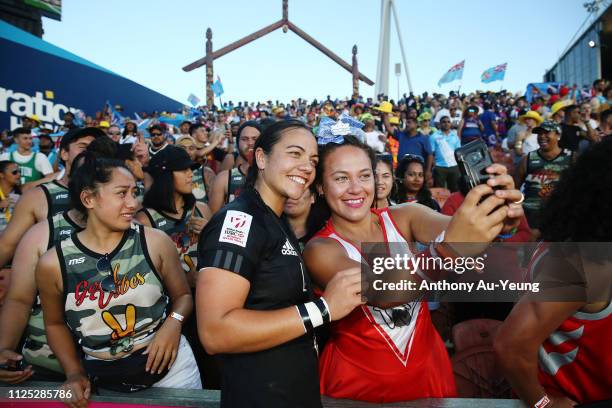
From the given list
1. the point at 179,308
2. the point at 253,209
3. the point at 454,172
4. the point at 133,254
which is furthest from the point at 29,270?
the point at 454,172

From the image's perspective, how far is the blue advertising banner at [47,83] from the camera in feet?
54.4

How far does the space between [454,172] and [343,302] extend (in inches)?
332

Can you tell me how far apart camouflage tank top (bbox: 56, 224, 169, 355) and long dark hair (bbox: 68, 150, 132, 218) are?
316 millimetres

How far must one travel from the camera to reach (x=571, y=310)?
159 cm

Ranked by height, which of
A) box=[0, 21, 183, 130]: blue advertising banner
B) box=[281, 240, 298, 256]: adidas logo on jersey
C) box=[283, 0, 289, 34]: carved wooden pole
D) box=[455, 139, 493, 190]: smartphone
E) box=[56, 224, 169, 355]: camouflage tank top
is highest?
box=[283, 0, 289, 34]: carved wooden pole

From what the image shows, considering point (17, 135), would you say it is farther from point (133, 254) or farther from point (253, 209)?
point (253, 209)

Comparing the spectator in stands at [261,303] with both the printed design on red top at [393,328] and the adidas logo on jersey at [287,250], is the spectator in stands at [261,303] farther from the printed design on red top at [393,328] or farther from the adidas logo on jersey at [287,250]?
the printed design on red top at [393,328]

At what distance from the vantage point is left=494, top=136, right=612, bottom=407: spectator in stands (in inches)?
61.6

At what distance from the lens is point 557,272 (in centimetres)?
160

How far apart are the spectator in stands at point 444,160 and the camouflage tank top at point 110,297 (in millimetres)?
7939

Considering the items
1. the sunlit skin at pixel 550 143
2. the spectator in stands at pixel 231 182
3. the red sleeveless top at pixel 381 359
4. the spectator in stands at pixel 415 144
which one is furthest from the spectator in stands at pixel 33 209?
the spectator in stands at pixel 415 144

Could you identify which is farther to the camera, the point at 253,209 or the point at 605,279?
the point at 253,209

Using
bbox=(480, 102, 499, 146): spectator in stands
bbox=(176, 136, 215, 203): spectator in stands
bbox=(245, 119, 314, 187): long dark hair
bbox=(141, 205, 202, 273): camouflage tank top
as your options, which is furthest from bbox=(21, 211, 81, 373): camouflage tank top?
bbox=(480, 102, 499, 146): spectator in stands

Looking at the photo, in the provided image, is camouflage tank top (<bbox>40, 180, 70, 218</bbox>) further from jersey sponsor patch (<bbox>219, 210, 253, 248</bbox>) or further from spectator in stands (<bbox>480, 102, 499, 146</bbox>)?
spectator in stands (<bbox>480, 102, 499, 146</bbox>)
